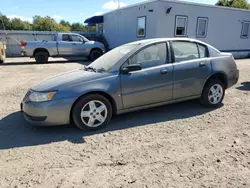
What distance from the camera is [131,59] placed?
396 cm

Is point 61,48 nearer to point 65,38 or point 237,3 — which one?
point 65,38

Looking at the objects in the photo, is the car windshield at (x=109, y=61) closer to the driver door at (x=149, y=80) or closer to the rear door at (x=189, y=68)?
the driver door at (x=149, y=80)

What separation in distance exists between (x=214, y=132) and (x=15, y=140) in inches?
133

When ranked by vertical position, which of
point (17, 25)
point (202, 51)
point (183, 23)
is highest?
point (17, 25)

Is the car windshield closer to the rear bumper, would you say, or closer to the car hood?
the car hood

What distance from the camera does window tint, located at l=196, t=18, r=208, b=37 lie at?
14539mm

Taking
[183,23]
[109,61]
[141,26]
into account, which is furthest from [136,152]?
[183,23]

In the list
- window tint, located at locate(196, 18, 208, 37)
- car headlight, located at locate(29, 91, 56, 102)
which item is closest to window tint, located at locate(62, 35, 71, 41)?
window tint, located at locate(196, 18, 208, 37)

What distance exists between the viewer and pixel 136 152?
10.0ft

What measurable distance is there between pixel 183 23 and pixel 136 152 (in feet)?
41.7

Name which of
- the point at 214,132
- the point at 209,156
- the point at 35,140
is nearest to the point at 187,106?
the point at 214,132

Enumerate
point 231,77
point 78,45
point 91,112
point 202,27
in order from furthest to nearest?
point 202,27
point 78,45
point 231,77
point 91,112

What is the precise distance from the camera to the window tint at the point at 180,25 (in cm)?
1360

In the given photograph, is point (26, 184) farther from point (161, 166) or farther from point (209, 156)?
point (209, 156)
